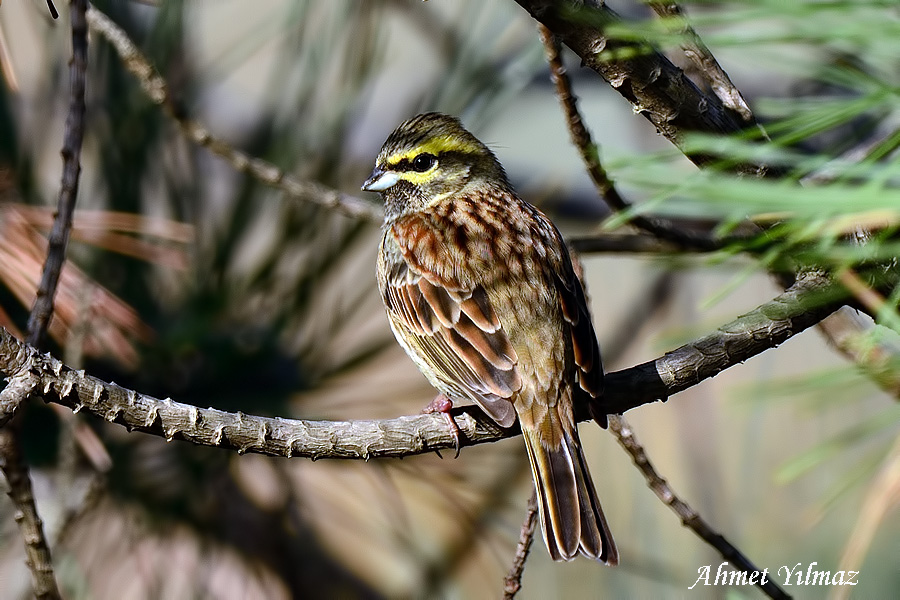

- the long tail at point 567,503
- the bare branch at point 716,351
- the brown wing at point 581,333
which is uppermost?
the brown wing at point 581,333

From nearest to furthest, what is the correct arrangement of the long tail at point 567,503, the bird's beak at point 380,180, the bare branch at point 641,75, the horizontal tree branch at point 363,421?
the bare branch at point 641,75 → the horizontal tree branch at point 363,421 → the long tail at point 567,503 → the bird's beak at point 380,180

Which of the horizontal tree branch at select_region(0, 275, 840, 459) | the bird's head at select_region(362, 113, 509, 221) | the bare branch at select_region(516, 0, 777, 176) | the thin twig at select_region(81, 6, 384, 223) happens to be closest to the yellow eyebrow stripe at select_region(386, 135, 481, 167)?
the bird's head at select_region(362, 113, 509, 221)

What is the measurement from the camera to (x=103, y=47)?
2.89m

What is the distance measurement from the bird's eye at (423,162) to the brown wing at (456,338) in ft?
1.36

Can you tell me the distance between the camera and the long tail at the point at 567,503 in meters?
2.24

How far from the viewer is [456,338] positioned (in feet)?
8.32

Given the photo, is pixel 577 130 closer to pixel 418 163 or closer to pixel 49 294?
pixel 418 163

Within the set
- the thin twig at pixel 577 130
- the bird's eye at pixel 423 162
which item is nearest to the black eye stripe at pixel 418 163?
the bird's eye at pixel 423 162

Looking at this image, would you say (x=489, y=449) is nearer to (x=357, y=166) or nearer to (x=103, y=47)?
(x=357, y=166)

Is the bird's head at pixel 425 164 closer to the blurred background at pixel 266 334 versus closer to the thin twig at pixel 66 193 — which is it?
the blurred background at pixel 266 334

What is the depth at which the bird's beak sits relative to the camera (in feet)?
9.80

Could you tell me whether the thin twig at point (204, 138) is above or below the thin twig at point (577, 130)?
above

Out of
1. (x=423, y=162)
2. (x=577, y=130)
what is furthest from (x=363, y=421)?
(x=423, y=162)

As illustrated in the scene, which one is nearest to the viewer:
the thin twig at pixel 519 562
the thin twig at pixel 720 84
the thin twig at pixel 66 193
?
the thin twig at pixel 66 193
